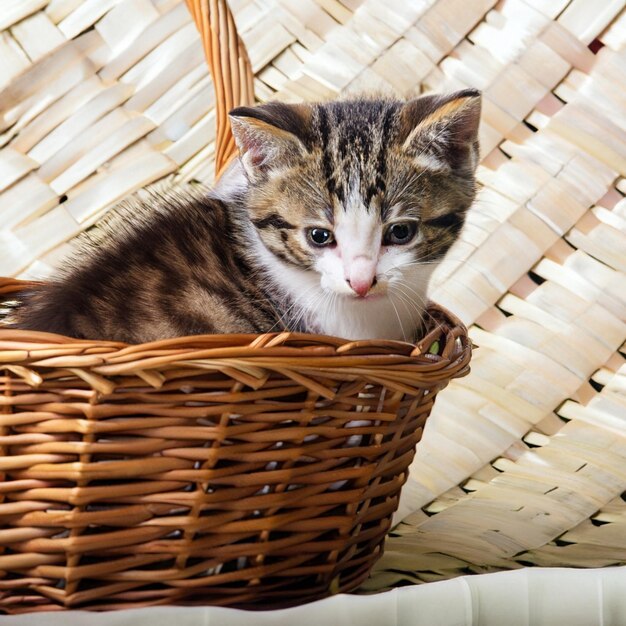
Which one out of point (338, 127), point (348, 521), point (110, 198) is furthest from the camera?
point (110, 198)

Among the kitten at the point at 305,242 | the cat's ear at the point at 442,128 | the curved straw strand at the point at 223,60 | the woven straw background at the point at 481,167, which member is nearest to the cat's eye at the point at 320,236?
the kitten at the point at 305,242

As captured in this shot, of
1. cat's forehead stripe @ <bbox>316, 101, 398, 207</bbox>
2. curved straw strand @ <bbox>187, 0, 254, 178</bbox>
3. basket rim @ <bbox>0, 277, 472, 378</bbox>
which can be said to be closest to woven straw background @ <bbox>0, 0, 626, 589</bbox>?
curved straw strand @ <bbox>187, 0, 254, 178</bbox>

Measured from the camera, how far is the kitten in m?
1.04

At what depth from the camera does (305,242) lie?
1.08 m

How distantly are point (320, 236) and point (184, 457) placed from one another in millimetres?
317

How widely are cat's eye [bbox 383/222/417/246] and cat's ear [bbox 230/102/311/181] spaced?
0.13m

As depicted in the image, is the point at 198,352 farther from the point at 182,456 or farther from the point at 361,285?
the point at 361,285

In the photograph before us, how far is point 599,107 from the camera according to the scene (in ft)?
5.37

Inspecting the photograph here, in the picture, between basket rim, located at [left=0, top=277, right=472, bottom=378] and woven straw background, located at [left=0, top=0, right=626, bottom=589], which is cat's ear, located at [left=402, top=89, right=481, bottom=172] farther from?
woven straw background, located at [left=0, top=0, right=626, bottom=589]

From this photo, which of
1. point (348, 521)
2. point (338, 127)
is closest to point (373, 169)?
point (338, 127)

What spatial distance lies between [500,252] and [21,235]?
2.82 ft

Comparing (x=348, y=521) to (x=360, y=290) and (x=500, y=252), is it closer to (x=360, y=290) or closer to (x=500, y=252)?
(x=360, y=290)

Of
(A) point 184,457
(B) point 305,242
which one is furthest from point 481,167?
(A) point 184,457

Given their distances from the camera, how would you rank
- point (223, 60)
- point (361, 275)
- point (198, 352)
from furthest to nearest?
point (223, 60), point (361, 275), point (198, 352)
